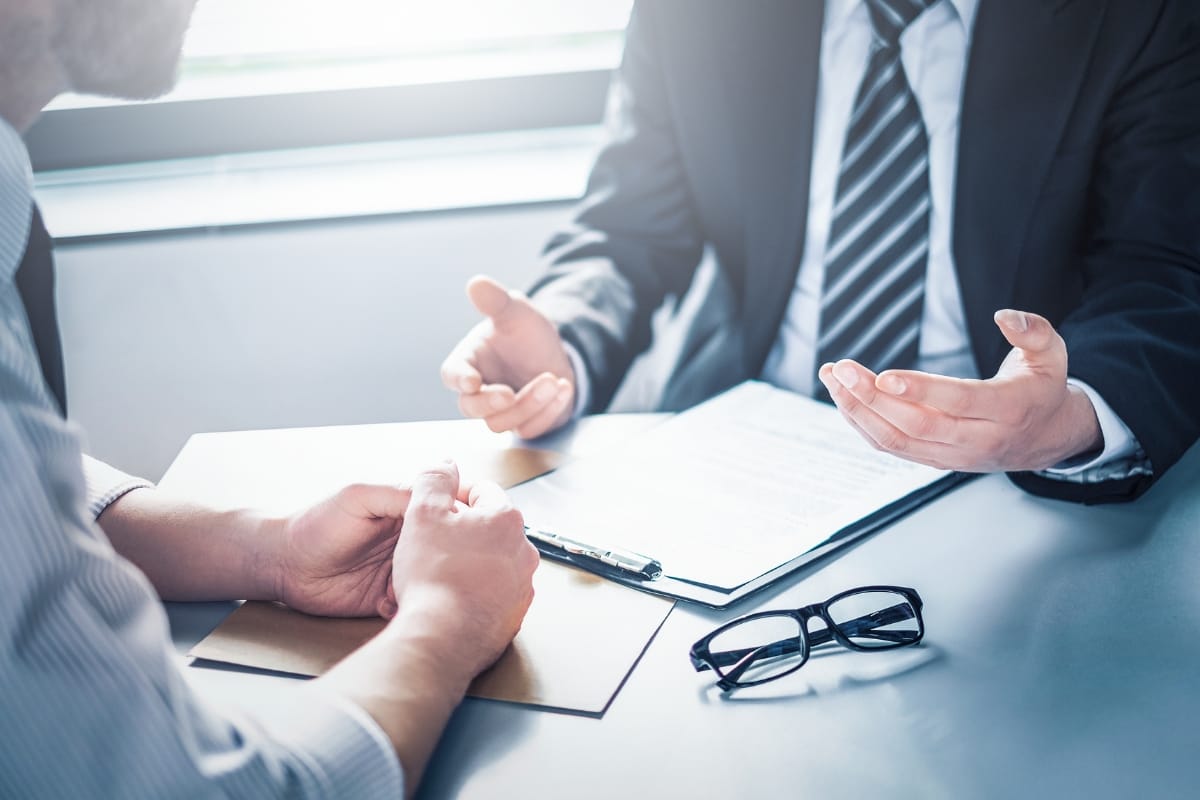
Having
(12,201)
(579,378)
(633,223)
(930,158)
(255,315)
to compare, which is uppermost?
(12,201)

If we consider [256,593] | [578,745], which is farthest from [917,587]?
[256,593]

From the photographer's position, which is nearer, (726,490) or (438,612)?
(438,612)

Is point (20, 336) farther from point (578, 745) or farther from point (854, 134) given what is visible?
point (854, 134)

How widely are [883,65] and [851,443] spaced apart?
1.67 feet

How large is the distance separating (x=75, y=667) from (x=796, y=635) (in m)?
0.43

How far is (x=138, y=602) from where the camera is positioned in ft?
1.49

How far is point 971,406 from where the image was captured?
A: 688mm

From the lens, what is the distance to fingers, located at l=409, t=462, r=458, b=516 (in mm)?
646

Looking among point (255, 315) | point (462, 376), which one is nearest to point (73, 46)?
point (462, 376)

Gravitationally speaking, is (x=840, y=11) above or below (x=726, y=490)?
above

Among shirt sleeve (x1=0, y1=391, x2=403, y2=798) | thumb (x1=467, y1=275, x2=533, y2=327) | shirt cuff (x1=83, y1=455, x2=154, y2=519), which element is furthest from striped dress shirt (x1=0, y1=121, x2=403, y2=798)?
thumb (x1=467, y1=275, x2=533, y2=327)

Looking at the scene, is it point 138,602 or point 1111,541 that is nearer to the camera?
point 138,602

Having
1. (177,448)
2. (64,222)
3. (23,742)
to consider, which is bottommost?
(177,448)

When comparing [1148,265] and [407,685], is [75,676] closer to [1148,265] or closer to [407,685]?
[407,685]
